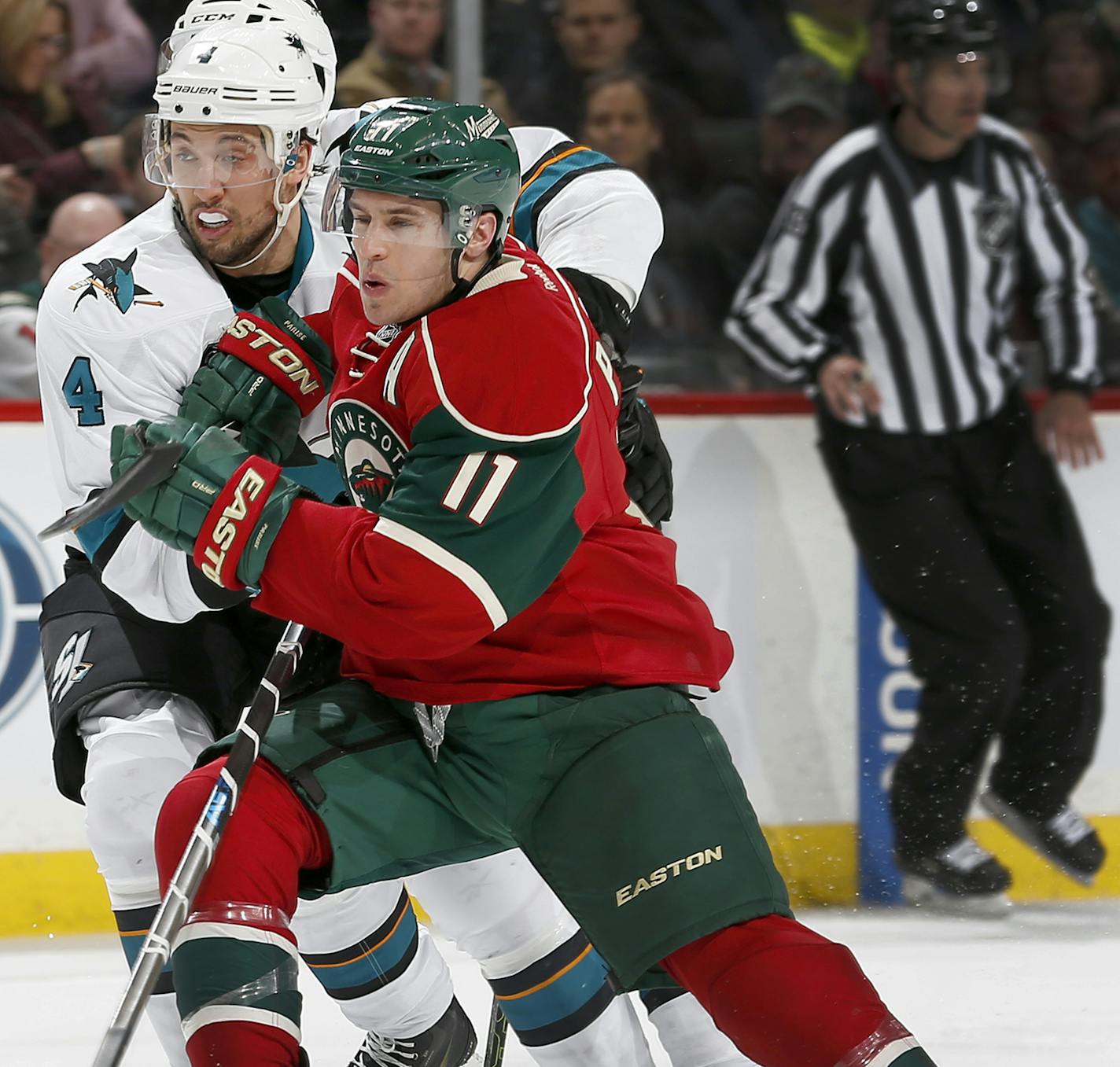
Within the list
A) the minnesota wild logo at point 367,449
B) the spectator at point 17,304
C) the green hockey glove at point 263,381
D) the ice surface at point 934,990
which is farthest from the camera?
the spectator at point 17,304

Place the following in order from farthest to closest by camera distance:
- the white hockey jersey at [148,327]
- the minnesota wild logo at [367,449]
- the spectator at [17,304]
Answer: the spectator at [17,304] → the white hockey jersey at [148,327] → the minnesota wild logo at [367,449]

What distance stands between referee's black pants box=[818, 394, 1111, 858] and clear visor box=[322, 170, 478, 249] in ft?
6.29

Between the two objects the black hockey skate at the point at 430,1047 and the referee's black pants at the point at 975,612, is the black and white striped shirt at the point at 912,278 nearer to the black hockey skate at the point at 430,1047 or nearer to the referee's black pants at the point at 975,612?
the referee's black pants at the point at 975,612

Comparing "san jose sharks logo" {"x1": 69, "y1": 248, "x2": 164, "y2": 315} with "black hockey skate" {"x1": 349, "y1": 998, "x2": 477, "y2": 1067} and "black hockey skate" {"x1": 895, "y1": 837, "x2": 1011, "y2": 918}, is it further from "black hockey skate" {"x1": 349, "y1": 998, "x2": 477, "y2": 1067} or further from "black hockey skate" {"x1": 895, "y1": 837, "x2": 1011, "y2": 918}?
"black hockey skate" {"x1": 895, "y1": 837, "x2": 1011, "y2": 918}

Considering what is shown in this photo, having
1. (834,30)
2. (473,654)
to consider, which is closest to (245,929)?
(473,654)

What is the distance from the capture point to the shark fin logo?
2326 millimetres

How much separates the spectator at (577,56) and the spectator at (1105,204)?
1.01 meters

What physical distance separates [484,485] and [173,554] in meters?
0.54

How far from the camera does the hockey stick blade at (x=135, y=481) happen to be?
1777 mm

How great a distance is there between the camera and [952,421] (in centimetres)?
369

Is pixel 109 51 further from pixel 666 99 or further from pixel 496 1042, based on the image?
pixel 496 1042

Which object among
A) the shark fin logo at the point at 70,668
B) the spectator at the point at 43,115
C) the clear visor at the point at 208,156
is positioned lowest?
the shark fin logo at the point at 70,668

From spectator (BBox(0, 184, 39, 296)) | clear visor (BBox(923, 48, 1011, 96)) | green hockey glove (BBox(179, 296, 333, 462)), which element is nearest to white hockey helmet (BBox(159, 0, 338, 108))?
green hockey glove (BBox(179, 296, 333, 462))

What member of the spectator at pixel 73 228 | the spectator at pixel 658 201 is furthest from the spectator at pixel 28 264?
the spectator at pixel 658 201
